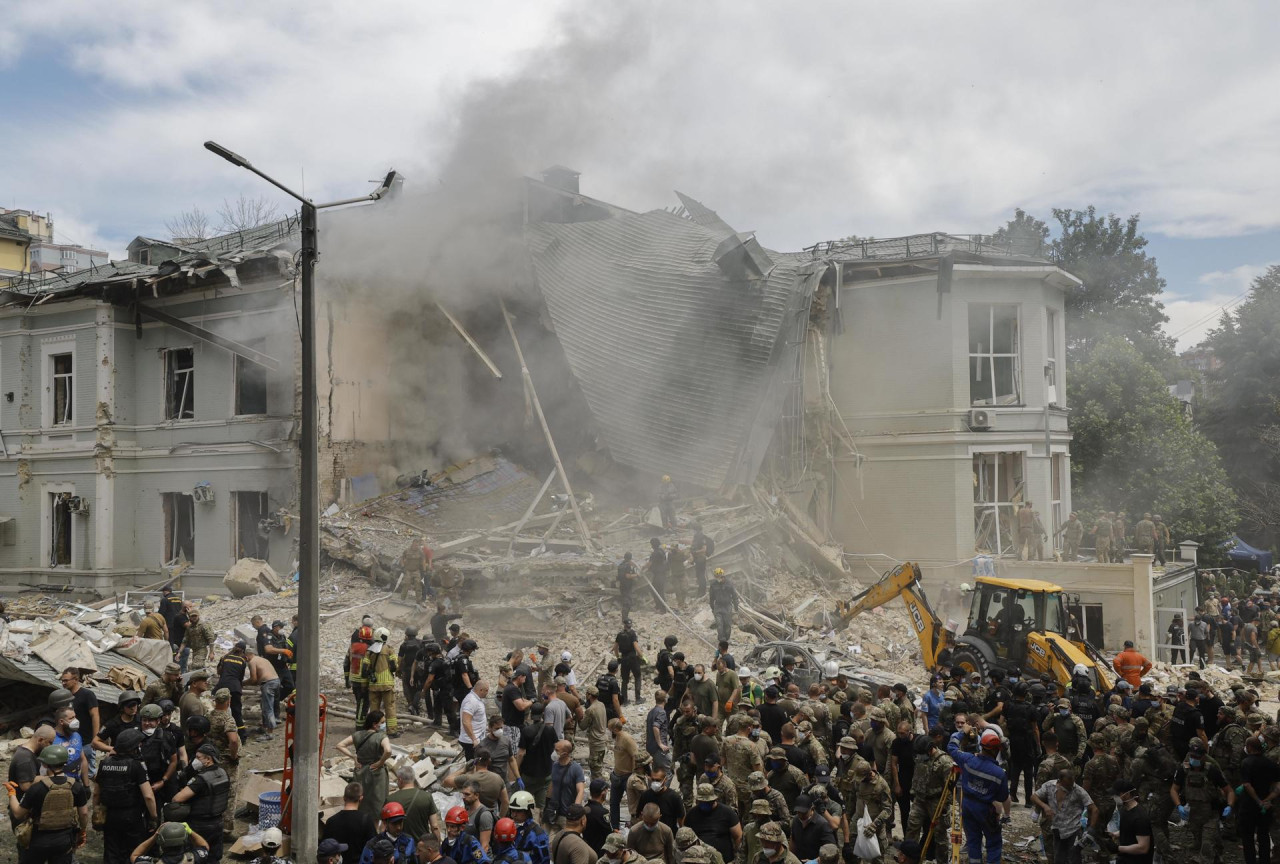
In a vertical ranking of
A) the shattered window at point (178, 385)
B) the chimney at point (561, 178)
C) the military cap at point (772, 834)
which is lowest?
the military cap at point (772, 834)

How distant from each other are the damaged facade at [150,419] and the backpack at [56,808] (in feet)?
44.1

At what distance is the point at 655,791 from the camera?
7375mm

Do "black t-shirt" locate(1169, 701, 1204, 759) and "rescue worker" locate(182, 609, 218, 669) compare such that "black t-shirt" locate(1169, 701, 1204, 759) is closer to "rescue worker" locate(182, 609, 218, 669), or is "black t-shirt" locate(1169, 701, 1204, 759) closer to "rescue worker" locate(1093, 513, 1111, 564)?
"rescue worker" locate(1093, 513, 1111, 564)

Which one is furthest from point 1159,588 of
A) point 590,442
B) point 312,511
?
point 312,511

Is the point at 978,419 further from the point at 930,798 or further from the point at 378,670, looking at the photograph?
the point at 378,670

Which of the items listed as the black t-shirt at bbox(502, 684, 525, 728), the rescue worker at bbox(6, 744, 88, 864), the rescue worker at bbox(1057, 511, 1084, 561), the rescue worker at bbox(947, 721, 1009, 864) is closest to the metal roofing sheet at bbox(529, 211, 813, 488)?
the rescue worker at bbox(1057, 511, 1084, 561)

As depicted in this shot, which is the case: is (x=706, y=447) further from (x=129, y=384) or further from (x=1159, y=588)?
(x=129, y=384)

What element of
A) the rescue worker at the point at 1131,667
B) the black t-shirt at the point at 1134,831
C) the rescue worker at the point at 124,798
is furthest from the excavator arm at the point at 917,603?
the rescue worker at the point at 124,798

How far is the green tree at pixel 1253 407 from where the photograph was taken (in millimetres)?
35094

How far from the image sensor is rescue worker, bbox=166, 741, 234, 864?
729 cm

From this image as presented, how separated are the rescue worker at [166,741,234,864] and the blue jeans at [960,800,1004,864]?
620 centimetres

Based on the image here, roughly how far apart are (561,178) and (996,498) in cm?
1637

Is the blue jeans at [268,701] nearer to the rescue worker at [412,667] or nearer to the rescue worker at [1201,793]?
the rescue worker at [412,667]

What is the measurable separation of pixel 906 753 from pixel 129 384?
69.6 ft
